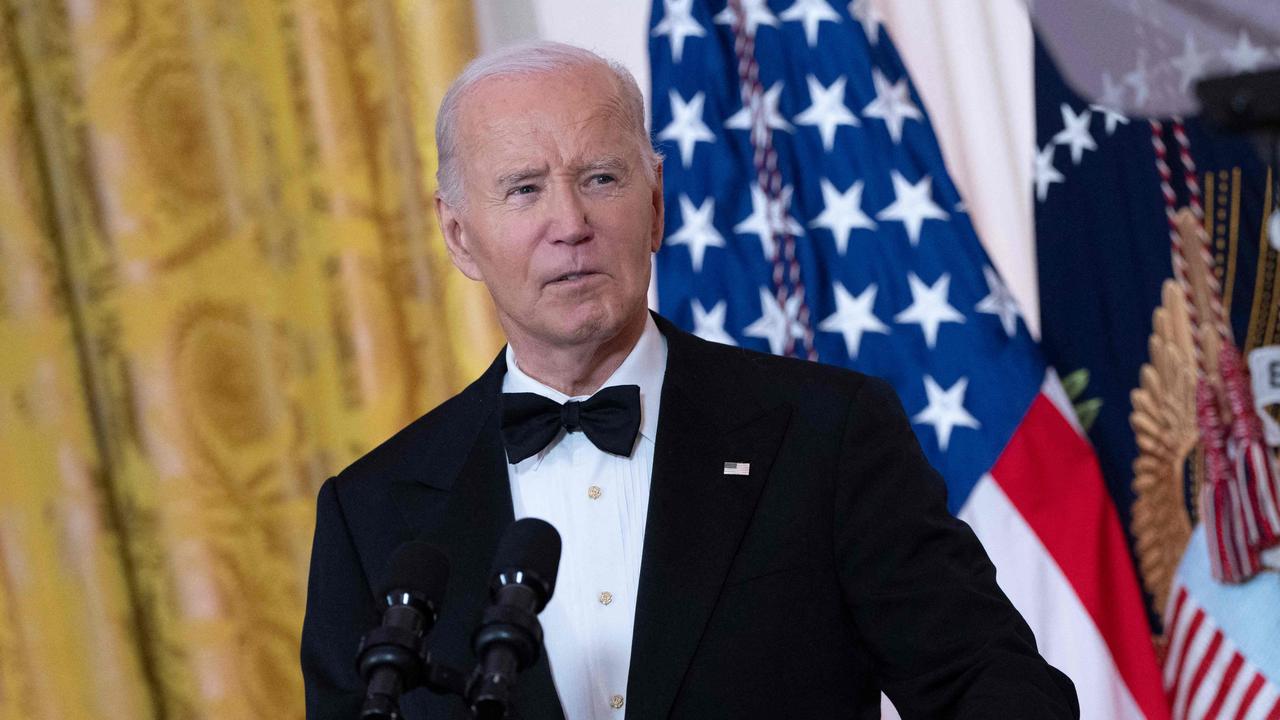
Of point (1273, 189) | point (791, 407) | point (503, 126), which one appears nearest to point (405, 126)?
point (503, 126)

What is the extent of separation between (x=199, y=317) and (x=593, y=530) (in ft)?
5.14

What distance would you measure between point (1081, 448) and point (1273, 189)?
0.75 meters

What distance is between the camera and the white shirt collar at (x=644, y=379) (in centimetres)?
202

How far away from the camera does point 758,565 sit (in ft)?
5.97

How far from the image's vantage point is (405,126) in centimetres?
332

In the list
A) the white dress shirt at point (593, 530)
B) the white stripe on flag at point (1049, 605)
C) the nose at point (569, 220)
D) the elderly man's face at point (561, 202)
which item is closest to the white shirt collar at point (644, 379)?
the white dress shirt at point (593, 530)

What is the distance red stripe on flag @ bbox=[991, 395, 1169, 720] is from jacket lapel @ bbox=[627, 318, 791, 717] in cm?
149

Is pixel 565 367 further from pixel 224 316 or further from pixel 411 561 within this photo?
pixel 224 316

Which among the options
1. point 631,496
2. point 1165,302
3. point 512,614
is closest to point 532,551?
point 512,614

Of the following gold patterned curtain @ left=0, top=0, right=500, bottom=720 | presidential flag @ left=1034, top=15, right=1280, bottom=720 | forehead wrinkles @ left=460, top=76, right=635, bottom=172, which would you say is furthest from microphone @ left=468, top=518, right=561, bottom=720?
presidential flag @ left=1034, top=15, right=1280, bottom=720

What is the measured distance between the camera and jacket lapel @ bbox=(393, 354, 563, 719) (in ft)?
5.97

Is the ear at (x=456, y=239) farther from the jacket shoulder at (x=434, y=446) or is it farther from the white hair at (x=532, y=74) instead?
the jacket shoulder at (x=434, y=446)

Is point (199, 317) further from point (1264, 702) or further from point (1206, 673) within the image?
point (1264, 702)

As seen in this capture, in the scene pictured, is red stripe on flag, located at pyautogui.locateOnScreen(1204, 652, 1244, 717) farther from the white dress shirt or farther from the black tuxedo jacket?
the white dress shirt
